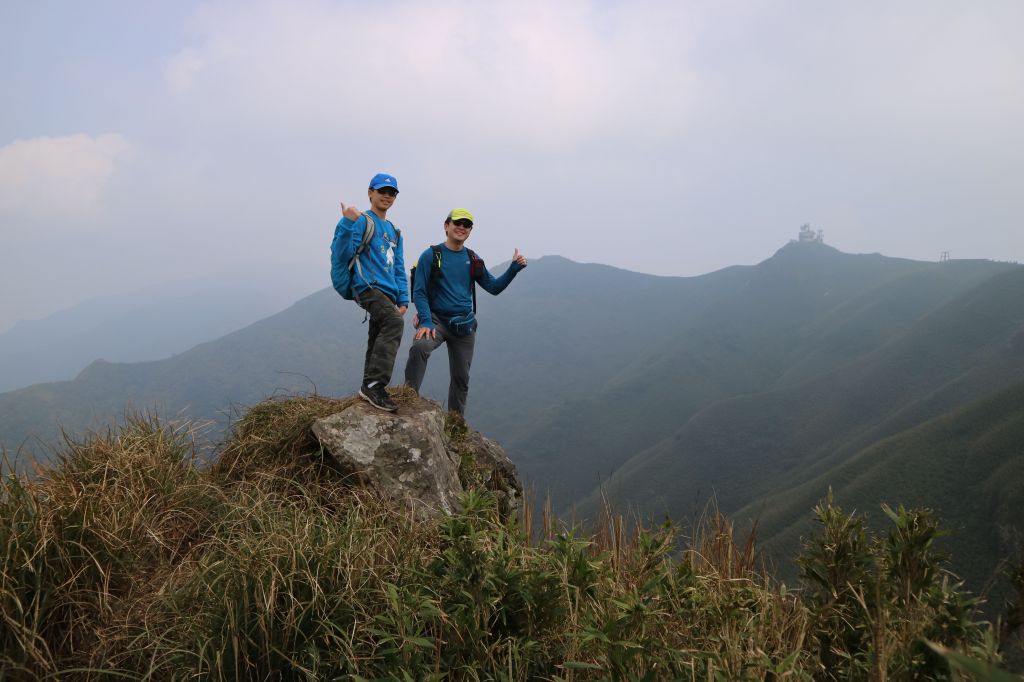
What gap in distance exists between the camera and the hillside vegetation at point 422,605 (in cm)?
243

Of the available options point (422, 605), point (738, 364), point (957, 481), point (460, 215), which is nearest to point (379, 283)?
point (460, 215)

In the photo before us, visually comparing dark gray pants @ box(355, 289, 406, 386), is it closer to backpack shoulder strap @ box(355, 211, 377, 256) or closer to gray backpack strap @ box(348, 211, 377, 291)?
gray backpack strap @ box(348, 211, 377, 291)

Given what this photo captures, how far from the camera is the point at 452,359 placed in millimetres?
7234

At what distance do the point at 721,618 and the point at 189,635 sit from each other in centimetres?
256

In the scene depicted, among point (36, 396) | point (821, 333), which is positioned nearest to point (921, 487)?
point (821, 333)

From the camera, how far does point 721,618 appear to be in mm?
2793

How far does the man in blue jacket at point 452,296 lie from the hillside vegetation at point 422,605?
10.6 ft

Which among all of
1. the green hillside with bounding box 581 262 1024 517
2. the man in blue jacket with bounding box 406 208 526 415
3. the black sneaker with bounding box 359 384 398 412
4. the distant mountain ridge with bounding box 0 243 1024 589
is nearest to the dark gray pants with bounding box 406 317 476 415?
the man in blue jacket with bounding box 406 208 526 415

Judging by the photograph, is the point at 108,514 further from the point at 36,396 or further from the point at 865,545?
the point at 36,396

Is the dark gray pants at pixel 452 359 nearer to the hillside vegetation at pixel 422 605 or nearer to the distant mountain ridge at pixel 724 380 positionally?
the distant mountain ridge at pixel 724 380

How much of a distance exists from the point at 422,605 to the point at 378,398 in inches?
115

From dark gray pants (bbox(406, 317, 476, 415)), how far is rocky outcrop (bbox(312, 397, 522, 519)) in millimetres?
786

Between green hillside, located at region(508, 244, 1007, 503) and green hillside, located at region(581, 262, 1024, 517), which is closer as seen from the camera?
green hillside, located at region(581, 262, 1024, 517)

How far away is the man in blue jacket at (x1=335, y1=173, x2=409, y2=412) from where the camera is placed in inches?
215
